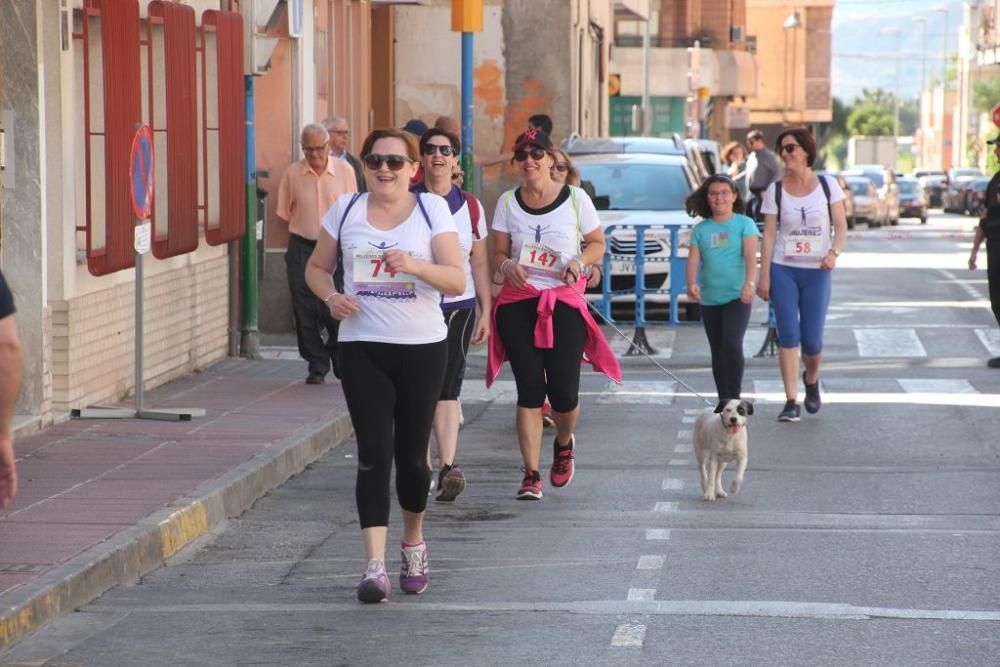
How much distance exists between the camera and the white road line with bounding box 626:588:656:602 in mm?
7887

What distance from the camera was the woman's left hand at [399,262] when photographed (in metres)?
7.78

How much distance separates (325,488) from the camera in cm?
1116

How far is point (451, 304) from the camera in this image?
10.2 m

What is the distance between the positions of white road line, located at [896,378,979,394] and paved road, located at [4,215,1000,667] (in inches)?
40.8

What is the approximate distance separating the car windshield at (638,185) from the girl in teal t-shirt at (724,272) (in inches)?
377

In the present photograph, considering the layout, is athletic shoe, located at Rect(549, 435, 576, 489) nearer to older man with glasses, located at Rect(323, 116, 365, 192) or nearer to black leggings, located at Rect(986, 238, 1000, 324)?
older man with glasses, located at Rect(323, 116, 365, 192)

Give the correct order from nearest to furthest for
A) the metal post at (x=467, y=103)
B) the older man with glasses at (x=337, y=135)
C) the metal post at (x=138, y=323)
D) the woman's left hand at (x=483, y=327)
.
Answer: the woman's left hand at (x=483, y=327) < the metal post at (x=138, y=323) < the older man with glasses at (x=337, y=135) < the metal post at (x=467, y=103)

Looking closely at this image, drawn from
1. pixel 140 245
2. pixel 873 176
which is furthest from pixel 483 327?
pixel 873 176

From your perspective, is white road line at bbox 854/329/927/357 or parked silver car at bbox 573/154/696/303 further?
parked silver car at bbox 573/154/696/303

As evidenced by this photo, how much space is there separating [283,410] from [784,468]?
339 cm

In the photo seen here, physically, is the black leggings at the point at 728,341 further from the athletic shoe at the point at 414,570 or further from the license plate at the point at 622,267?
the license plate at the point at 622,267

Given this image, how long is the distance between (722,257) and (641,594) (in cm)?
512

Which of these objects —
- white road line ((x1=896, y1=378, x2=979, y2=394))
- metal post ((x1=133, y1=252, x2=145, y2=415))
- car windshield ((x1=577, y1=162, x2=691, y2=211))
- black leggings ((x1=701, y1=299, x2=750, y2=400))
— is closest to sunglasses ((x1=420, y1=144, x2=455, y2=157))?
metal post ((x1=133, y1=252, x2=145, y2=415))

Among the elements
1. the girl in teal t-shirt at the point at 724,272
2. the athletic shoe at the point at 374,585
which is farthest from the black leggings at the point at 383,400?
the girl in teal t-shirt at the point at 724,272
